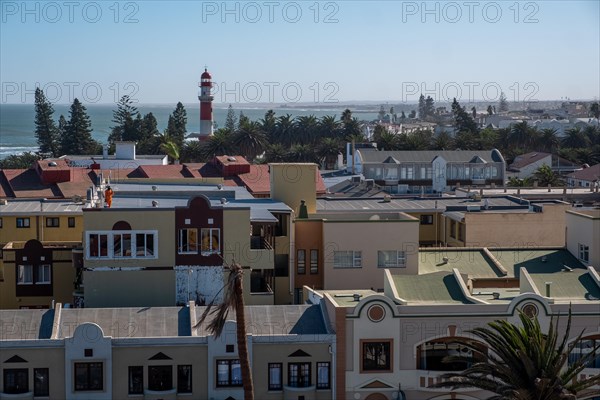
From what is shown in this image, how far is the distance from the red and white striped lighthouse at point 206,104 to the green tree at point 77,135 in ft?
45.5

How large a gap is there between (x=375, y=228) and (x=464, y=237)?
372 inches

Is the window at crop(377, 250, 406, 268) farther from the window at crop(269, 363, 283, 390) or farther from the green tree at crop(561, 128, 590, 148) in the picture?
the green tree at crop(561, 128, 590, 148)

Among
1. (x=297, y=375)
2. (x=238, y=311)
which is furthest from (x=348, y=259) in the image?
(x=238, y=311)

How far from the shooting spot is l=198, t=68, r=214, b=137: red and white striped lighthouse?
118 metres

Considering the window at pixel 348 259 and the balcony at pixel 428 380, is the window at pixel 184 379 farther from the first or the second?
the window at pixel 348 259

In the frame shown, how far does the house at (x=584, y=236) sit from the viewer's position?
131 ft

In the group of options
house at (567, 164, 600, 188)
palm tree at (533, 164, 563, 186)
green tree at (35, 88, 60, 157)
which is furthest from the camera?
green tree at (35, 88, 60, 157)

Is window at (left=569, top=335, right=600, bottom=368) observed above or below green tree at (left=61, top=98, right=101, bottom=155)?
below

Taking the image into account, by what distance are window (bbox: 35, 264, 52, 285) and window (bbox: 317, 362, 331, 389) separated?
12751mm

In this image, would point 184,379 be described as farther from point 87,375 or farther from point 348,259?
point 348,259

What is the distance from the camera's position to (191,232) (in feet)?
124

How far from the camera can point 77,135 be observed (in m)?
130

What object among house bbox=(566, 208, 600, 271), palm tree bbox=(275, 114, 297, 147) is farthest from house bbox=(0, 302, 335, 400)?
palm tree bbox=(275, 114, 297, 147)

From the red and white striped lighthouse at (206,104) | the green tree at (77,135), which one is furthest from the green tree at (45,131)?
the red and white striped lighthouse at (206,104)
